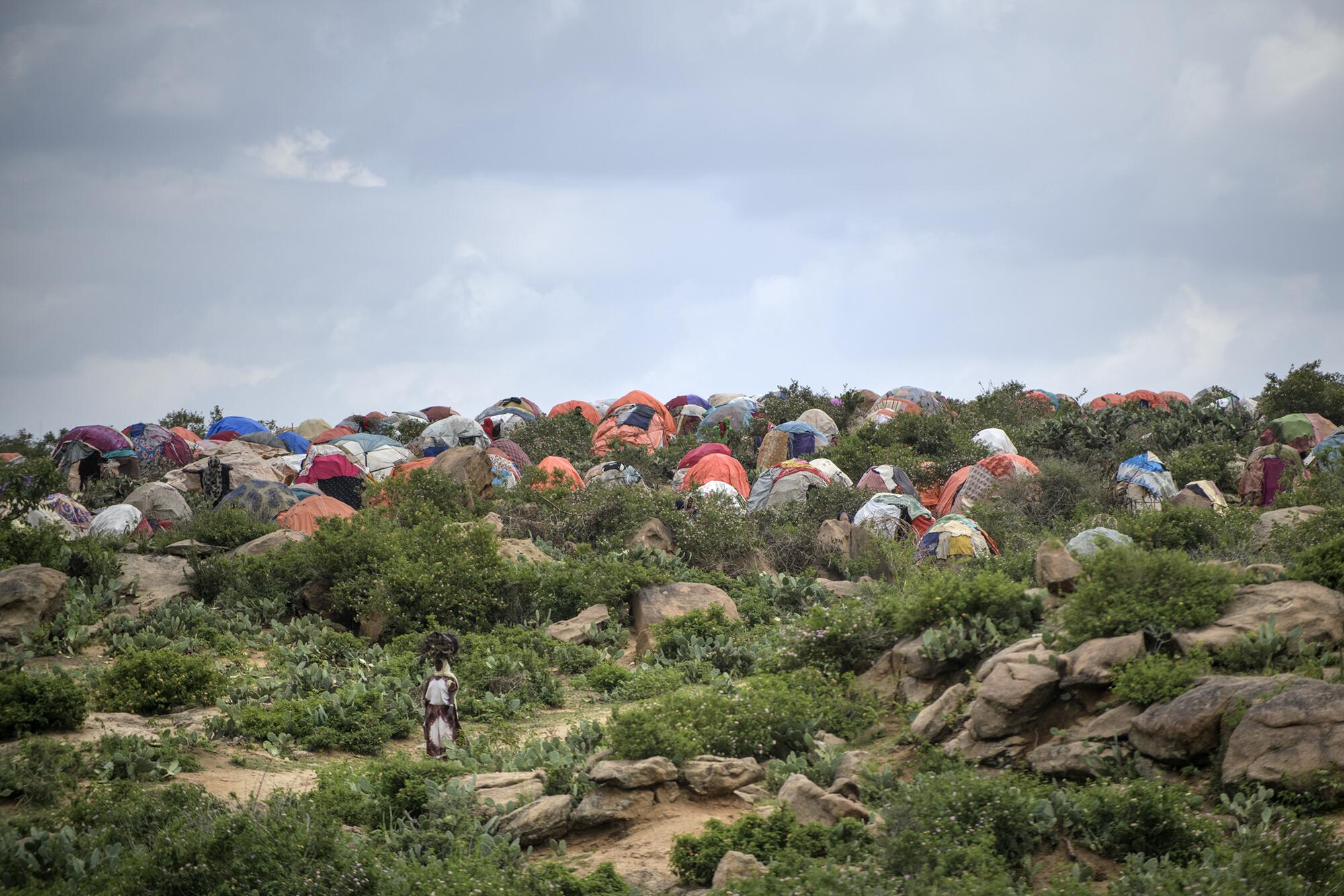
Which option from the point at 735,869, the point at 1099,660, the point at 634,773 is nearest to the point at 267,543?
the point at 634,773

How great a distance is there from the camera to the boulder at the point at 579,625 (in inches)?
553

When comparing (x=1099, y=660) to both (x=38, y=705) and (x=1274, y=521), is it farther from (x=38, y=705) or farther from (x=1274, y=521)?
(x=38, y=705)

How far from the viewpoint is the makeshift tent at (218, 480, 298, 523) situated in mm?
20906

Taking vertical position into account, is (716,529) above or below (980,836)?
above

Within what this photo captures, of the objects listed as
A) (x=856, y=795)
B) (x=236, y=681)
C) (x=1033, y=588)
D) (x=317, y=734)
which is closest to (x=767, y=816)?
(x=856, y=795)

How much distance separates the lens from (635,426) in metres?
30.8

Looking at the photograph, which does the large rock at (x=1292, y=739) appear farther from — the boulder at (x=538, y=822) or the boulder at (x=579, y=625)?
the boulder at (x=579, y=625)

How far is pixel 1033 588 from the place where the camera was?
10.8m

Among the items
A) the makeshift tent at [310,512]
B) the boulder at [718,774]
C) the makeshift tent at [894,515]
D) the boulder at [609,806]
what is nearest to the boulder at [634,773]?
the boulder at [609,806]

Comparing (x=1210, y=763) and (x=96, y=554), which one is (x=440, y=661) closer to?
(x=1210, y=763)

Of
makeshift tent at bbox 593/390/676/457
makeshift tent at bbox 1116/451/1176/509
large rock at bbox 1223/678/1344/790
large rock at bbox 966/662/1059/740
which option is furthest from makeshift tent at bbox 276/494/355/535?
large rock at bbox 1223/678/1344/790

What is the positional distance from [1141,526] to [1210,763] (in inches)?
243

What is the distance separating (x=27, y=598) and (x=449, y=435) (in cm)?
1873

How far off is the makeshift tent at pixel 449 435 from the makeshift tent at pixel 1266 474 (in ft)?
63.4
